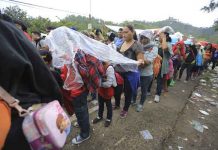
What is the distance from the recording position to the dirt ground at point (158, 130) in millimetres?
3350

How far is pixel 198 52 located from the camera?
29.9 ft

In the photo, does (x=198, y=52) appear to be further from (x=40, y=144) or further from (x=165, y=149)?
(x=40, y=144)

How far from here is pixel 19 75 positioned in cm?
105

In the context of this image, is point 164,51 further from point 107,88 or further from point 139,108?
point 107,88

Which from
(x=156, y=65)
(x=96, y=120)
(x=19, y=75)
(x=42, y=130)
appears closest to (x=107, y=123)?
(x=96, y=120)

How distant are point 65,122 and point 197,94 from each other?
21.4 ft

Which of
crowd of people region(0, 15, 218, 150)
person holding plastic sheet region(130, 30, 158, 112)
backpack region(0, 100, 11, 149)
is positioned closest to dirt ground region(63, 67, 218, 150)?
crowd of people region(0, 15, 218, 150)

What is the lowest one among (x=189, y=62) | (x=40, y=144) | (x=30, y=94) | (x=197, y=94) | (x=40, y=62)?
(x=197, y=94)

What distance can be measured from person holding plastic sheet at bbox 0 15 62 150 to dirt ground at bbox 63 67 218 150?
214 cm

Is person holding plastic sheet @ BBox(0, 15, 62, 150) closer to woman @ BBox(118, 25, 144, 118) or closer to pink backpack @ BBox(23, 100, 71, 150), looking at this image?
pink backpack @ BBox(23, 100, 71, 150)

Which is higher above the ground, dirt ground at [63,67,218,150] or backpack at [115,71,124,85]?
backpack at [115,71,124,85]

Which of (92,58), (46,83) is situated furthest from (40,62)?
(92,58)

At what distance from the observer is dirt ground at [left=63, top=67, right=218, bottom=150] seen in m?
3.35

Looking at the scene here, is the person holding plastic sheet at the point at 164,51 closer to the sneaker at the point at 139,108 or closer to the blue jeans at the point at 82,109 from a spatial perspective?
the sneaker at the point at 139,108
